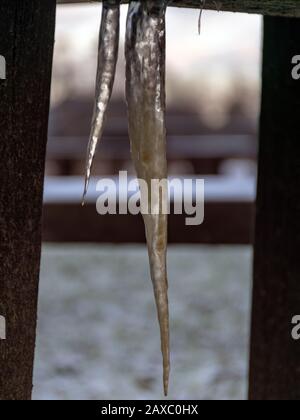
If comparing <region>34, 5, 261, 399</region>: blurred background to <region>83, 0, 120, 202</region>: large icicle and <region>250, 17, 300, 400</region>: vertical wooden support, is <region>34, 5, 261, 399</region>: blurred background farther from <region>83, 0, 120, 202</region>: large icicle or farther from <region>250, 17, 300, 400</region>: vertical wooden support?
<region>83, 0, 120, 202</region>: large icicle

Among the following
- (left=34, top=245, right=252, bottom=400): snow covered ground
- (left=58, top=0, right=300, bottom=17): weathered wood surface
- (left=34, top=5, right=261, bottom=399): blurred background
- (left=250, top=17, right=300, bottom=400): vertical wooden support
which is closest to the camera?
(left=58, top=0, right=300, bottom=17): weathered wood surface

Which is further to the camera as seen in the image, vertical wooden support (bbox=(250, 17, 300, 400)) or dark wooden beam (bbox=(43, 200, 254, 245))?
dark wooden beam (bbox=(43, 200, 254, 245))

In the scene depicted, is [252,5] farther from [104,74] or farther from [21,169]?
[21,169]

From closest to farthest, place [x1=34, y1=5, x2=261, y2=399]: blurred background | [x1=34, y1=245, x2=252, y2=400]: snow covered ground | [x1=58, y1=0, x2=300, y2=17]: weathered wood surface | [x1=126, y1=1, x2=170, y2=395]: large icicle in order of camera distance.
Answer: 1. [x1=126, y1=1, x2=170, y2=395]: large icicle
2. [x1=58, y1=0, x2=300, y2=17]: weathered wood surface
3. [x1=34, y1=245, x2=252, y2=400]: snow covered ground
4. [x1=34, y1=5, x2=261, y2=399]: blurred background

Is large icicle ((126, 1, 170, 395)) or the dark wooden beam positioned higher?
the dark wooden beam

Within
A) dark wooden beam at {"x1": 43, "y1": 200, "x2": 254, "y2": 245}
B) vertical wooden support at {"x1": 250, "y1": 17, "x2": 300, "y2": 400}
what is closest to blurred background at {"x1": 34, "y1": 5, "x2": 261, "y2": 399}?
dark wooden beam at {"x1": 43, "y1": 200, "x2": 254, "y2": 245}

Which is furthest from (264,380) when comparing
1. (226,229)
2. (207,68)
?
(207,68)

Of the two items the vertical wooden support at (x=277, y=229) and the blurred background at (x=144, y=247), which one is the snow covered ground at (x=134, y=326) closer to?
the blurred background at (x=144, y=247)
